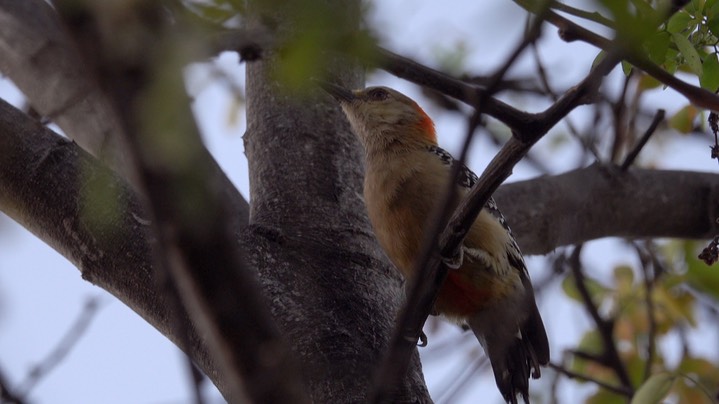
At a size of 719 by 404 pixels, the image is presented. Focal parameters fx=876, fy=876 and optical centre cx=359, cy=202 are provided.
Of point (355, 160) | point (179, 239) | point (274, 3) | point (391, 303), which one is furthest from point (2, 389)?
point (355, 160)

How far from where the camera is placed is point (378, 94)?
18.6 ft

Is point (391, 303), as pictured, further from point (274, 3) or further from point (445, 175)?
point (274, 3)

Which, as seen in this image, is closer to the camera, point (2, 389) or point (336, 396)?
point (2, 389)

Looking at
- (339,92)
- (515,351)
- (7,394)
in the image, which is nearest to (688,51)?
(515,351)

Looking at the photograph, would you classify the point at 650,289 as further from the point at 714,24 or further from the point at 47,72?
the point at 47,72

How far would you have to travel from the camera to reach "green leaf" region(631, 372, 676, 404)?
378cm

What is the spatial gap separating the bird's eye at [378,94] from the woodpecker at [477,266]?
28.4 inches

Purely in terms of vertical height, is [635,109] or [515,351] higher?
[635,109]

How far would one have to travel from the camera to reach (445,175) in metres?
4.57

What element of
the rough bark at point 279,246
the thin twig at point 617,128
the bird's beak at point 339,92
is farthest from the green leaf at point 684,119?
the bird's beak at point 339,92

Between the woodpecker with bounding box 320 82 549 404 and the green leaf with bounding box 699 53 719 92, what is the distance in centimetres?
145

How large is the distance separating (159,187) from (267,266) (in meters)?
2.11

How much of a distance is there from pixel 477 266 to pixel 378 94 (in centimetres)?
172

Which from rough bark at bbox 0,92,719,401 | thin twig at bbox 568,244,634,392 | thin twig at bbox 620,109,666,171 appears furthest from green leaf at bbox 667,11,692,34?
thin twig at bbox 568,244,634,392
